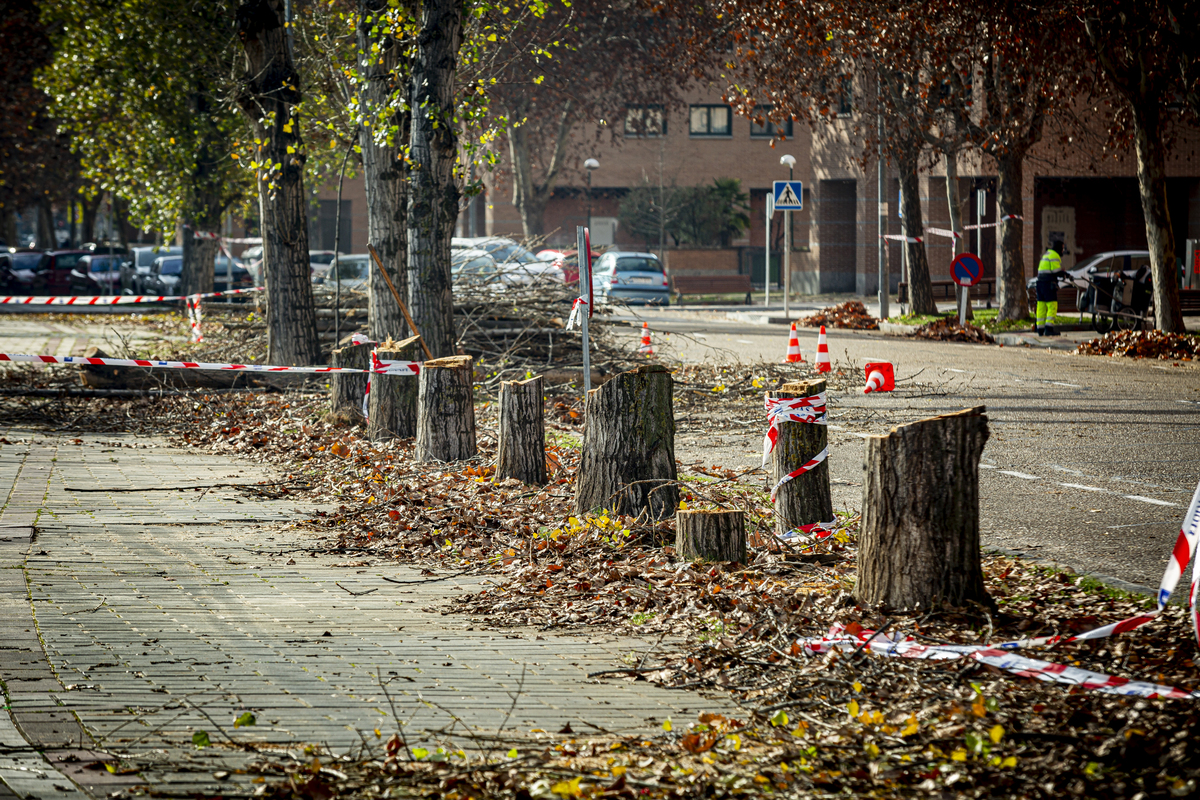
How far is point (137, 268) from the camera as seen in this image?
43406mm

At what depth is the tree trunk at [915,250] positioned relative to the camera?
2727 centimetres

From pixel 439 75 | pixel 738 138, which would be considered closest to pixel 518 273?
pixel 439 75

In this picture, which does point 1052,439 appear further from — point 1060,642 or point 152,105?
point 152,105

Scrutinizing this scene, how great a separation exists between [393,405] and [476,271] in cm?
684

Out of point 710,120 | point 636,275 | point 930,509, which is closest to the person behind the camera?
point 930,509

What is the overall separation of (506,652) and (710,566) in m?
1.51

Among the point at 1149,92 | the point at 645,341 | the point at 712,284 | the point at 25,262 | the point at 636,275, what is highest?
the point at 1149,92

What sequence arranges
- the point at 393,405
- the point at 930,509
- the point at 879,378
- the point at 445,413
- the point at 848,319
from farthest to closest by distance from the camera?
1. the point at 848,319
2. the point at 879,378
3. the point at 393,405
4. the point at 445,413
5. the point at 930,509

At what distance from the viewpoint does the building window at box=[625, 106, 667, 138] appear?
49.0 metres

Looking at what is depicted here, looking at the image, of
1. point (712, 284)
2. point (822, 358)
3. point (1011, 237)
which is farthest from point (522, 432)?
point (712, 284)

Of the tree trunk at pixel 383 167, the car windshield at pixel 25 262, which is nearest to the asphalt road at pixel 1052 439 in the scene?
the tree trunk at pixel 383 167

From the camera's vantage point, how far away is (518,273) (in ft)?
59.6

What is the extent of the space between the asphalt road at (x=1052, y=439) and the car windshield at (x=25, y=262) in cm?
3239

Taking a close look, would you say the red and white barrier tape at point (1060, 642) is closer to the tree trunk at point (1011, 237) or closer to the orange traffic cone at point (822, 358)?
the orange traffic cone at point (822, 358)
